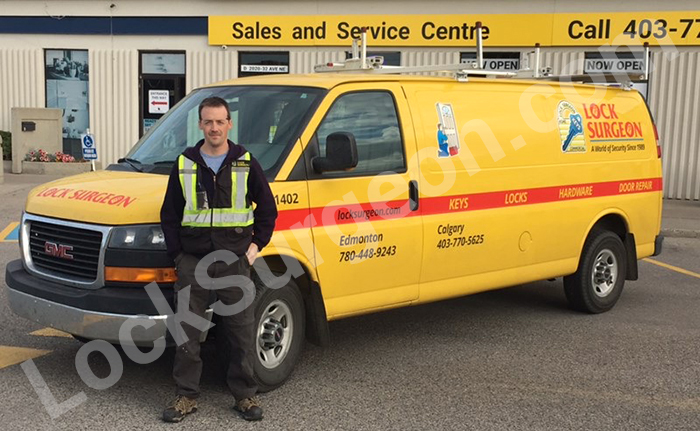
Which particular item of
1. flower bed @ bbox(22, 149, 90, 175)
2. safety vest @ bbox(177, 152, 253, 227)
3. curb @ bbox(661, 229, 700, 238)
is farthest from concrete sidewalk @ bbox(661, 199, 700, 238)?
flower bed @ bbox(22, 149, 90, 175)

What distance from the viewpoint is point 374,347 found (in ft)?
→ 20.7

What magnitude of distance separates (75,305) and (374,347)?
8.11ft

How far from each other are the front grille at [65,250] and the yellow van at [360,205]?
1 cm

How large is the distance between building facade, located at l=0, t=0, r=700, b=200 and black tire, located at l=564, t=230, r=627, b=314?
996 cm

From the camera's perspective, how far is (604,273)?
7.74 meters

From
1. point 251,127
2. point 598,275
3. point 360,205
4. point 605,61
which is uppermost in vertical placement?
point 605,61

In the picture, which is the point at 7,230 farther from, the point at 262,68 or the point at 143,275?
the point at 262,68

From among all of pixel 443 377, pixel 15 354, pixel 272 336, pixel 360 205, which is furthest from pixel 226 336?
pixel 15 354

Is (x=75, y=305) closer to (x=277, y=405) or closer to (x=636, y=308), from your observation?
(x=277, y=405)

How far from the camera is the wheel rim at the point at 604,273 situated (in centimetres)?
767

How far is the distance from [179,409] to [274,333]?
80 cm

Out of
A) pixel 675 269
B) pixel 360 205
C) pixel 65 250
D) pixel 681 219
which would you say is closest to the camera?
pixel 65 250

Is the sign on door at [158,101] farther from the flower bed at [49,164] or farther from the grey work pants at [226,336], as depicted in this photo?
the grey work pants at [226,336]

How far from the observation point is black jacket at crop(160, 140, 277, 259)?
4.56 meters
